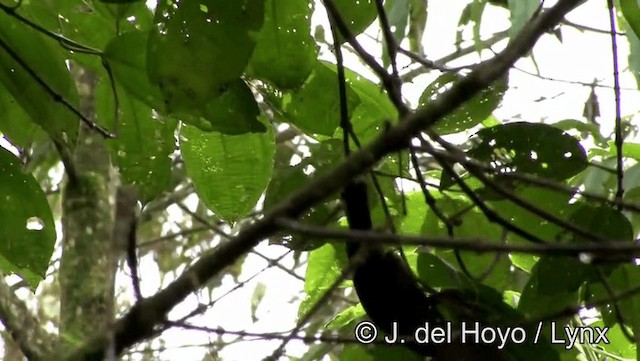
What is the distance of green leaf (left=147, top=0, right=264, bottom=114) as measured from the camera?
1.68 feet

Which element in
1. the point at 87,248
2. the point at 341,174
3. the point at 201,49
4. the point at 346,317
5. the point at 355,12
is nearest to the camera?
the point at 341,174

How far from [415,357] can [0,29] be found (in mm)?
397

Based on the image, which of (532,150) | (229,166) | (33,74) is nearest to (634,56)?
(532,150)

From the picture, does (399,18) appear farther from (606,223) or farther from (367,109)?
(606,223)

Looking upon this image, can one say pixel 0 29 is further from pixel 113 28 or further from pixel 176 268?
pixel 176 268

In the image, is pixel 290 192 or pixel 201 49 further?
pixel 290 192

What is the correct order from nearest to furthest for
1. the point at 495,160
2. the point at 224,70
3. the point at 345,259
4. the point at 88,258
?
the point at 224,70, the point at 495,160, the point at 345,259, the point at 88,258

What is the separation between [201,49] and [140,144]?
0.69ft

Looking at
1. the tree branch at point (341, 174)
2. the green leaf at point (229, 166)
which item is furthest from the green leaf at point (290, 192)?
the tree branch at point (341, 174)

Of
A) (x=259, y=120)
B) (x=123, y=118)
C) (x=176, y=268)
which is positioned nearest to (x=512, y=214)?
(x=259, y=120)

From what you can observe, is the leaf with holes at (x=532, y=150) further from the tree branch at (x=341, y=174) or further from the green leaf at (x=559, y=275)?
the tree branch at (x=341, y=174)

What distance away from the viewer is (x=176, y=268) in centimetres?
219

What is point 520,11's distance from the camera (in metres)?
0.56

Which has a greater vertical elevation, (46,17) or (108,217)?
→ (108,217)
